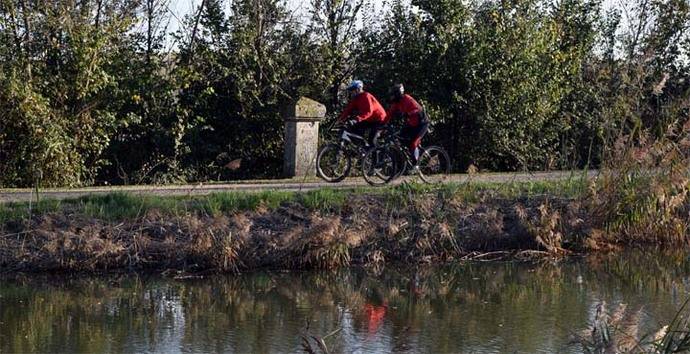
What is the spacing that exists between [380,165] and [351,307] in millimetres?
6641

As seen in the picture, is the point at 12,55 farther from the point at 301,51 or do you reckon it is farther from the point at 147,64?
the point at 301,51

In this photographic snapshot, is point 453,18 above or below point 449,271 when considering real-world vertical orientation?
above

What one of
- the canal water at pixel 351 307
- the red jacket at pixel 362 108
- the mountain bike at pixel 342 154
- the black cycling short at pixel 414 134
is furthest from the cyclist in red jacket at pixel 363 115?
the canal water at pixel 351 307

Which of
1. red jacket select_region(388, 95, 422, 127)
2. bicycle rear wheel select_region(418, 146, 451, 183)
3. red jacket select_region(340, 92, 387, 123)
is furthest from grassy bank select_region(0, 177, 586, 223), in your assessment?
red jacket select_region(340, 92, 387, 123)

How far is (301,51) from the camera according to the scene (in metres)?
22.1

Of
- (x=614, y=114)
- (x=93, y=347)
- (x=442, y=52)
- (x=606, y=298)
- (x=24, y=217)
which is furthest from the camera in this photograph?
(x=442, y=52)

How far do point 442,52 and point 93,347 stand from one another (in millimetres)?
13924

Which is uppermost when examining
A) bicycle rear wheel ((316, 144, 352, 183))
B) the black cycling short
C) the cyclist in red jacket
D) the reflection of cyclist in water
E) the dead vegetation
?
the cyclist in red jacket

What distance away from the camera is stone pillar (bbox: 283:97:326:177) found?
20.4 m

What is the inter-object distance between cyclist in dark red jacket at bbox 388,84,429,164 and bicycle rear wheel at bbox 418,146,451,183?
0.32m

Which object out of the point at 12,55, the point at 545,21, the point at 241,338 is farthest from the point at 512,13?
the point at 241,338

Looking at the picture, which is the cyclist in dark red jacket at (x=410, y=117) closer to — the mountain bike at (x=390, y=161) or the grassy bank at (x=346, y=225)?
the mountain bike at (x=390, y=161)

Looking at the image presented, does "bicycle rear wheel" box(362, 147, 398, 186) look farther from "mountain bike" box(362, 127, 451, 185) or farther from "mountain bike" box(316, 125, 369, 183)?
"mountain bike" box(316, 125, 369, 183)

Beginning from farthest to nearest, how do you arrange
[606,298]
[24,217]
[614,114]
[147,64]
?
[147,64] < [614,114] < [24,217] < [606,298]
